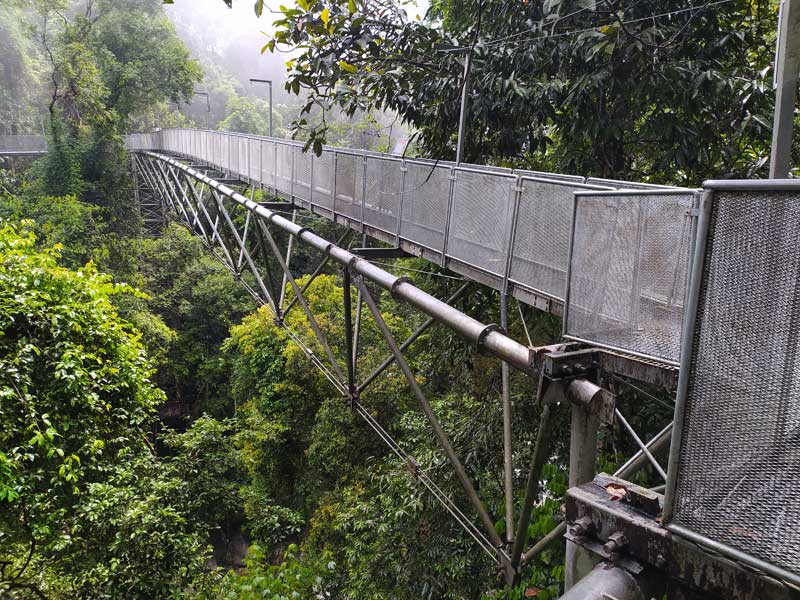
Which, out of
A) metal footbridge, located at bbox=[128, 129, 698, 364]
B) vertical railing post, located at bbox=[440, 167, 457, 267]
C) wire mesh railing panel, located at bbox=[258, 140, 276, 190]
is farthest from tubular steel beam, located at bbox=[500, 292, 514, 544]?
wire mesh railing panel, located at bbox=[258, 140, 276, 190]

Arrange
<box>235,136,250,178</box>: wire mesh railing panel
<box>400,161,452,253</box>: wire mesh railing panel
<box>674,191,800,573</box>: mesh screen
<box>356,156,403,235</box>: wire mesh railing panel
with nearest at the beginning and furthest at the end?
<box>674,191,800,573</box>: mesh screen → <box>400,161,452,253</box>: wire mesh railing panel → <box>356,156,403,235</box>: wire mesh railing panel → <box>235,136,250,178</box>: wire mesh railing panel

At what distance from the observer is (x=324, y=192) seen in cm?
891

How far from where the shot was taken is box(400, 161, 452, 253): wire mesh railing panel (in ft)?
19.0

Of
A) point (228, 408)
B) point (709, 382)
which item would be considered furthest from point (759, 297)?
point (228, 408)

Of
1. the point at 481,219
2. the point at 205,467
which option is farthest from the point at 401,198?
the point at 205,467

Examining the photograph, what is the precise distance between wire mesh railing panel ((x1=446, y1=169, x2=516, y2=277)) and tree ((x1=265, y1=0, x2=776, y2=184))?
1.30 meters

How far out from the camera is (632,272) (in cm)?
279

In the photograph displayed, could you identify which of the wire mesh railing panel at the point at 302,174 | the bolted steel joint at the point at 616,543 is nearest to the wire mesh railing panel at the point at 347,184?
the wire mesh railing panel at the point at 302,174

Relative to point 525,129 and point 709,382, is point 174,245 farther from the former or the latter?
point 709,382

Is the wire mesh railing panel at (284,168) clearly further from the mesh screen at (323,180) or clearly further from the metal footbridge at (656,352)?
the metal footbridge at (656,352)

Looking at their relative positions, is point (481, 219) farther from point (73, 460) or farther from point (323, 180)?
point (73, 460)

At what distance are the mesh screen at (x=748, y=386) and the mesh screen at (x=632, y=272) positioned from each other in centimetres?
112

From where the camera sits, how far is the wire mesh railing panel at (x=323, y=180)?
858 centimetres

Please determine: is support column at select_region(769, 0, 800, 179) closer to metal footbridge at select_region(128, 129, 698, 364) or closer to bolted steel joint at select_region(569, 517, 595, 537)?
metal footbridge at select_region(128, 129, 698, 364)
